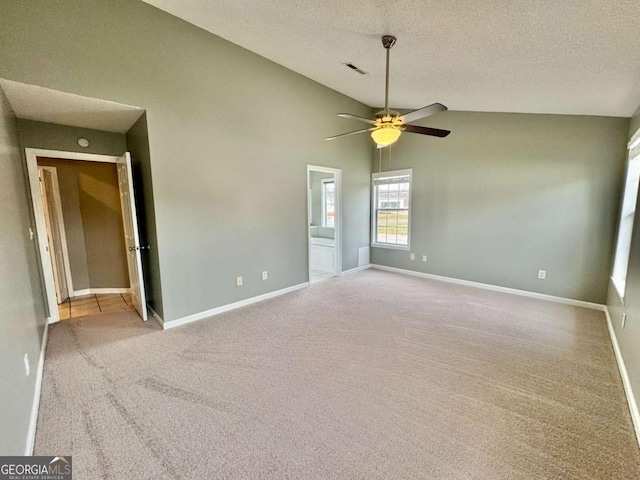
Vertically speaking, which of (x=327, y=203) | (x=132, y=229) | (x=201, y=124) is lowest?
(x=132, y=229)

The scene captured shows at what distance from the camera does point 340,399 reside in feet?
6.77

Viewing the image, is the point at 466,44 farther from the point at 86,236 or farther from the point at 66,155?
the point at 86,236

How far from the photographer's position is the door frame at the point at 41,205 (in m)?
3.18

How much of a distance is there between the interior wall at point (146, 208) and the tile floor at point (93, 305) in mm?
716

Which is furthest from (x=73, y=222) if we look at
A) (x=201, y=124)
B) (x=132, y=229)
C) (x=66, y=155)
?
(x=201, y=124)

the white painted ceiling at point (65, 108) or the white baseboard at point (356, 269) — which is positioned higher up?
the white painted ceiling at point (65, 108)

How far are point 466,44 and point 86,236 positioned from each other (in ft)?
19.0

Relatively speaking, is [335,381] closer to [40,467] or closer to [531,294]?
[40,467]

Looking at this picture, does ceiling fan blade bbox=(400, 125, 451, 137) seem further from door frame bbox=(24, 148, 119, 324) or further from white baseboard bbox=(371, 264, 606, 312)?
door frame bbox=(24, 148, 119, 324)

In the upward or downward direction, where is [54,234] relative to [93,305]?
upward

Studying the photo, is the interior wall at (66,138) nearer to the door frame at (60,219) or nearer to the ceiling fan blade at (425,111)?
the door frame at (60,219)

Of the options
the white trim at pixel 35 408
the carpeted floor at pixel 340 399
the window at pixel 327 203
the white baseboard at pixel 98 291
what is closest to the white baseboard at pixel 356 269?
the window at pixel 327 203

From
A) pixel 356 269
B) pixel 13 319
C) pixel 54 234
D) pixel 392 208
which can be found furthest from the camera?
pixel 356 269

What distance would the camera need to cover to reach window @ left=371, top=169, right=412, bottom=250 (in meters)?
5.48
